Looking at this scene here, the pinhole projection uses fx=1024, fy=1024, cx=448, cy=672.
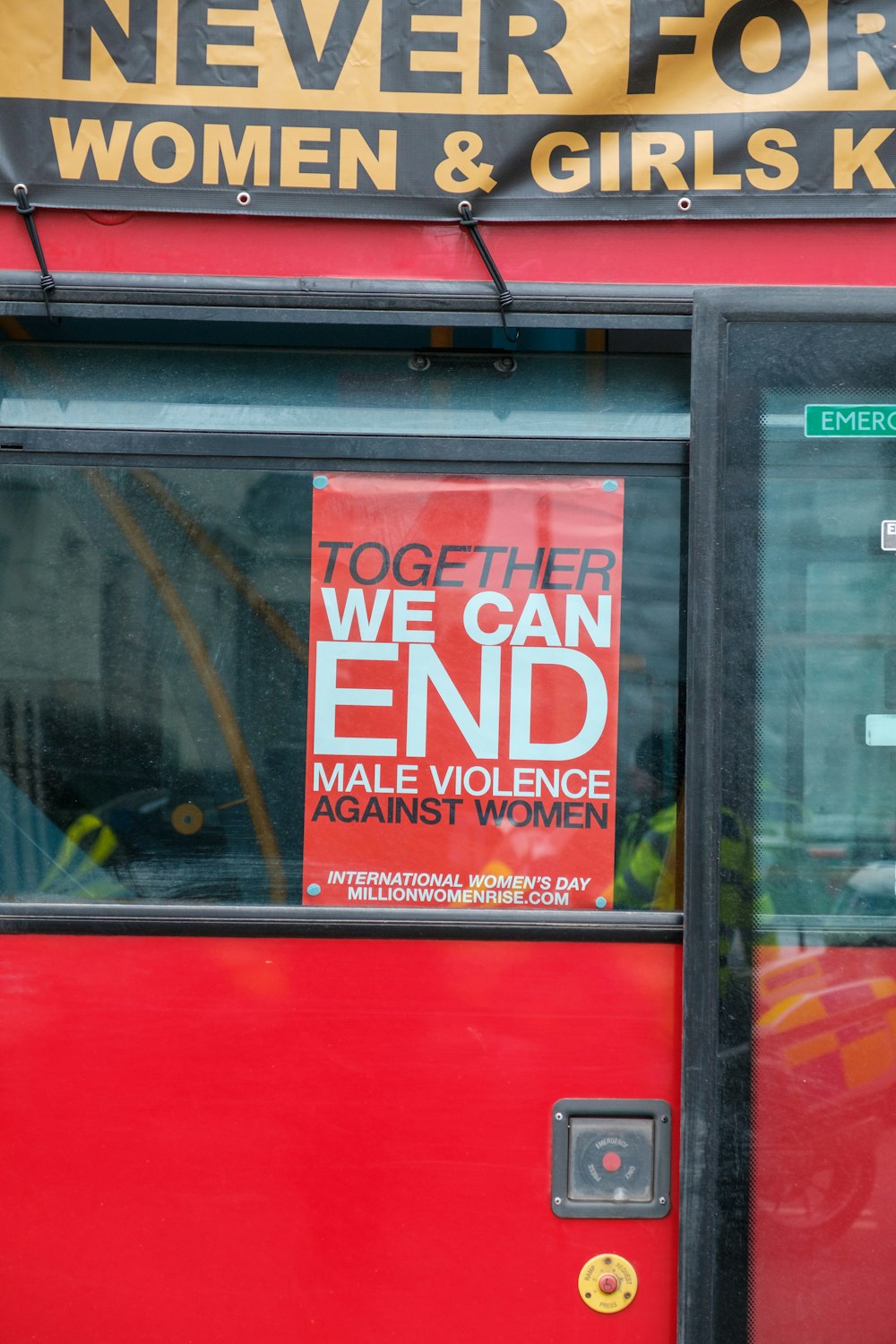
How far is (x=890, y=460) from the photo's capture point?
186 cm

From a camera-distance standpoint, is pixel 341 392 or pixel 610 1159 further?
pixel 341 392

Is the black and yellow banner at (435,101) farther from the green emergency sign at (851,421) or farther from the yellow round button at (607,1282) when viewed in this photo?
the yellow round button at (607,1282)

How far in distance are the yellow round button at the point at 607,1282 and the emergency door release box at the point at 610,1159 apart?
81 millimetres

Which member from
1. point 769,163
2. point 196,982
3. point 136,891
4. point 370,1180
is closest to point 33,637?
point 136,891

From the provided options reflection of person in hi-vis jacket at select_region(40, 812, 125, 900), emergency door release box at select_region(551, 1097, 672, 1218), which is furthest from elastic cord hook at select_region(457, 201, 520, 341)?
emergency door release box at select_region(551, 1097, 672, 1218)

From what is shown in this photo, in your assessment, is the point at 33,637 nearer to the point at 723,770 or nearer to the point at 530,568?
the point at 530,568

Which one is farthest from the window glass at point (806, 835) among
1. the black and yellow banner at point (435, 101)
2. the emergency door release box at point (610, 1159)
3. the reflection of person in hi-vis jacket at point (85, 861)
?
the reflection of person in hi-vis jacket at point (85, 861)

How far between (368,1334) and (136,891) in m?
0.88

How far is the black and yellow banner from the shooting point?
182 centimetres

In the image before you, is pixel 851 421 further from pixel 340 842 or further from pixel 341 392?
pixel 340 842

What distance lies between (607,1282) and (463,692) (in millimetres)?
1068

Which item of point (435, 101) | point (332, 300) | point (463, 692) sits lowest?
point (463, 692)

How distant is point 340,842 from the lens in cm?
188

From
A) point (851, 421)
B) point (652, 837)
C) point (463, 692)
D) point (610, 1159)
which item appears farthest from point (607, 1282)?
point (851, 421)
